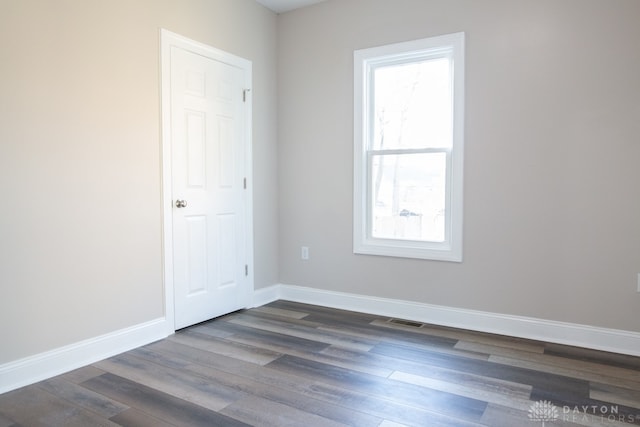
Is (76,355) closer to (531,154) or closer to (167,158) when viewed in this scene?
(167,158)

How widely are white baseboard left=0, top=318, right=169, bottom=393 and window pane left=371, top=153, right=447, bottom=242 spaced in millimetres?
1986

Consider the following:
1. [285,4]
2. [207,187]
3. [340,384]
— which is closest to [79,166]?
[207,187]

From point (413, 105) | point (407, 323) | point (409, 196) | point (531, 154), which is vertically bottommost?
point (407, 323)

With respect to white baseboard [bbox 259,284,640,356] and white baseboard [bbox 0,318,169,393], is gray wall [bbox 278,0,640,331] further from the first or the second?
white baseboard [bbox 0,318,169,393]

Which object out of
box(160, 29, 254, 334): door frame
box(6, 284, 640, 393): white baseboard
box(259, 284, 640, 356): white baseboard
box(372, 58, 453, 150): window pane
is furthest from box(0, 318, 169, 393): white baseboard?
box(372, 58, 453, 150): window pane

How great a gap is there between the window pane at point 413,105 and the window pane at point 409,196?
0.46 ft

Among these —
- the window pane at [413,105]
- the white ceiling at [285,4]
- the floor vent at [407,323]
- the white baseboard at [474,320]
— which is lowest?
the floor vent at [407,323]

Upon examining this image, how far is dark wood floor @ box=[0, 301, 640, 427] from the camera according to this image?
206cm

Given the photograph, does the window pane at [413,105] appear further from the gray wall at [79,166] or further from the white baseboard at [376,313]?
the gray wall at [79,166]

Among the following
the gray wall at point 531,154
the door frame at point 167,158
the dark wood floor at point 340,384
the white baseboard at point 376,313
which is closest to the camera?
the dark wood floor at point 340,384

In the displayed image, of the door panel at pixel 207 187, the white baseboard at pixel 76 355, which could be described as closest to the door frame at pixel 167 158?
the door panel at pixel 207 187

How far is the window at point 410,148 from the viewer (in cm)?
342

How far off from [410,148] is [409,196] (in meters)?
0.40

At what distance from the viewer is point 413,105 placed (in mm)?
3648
